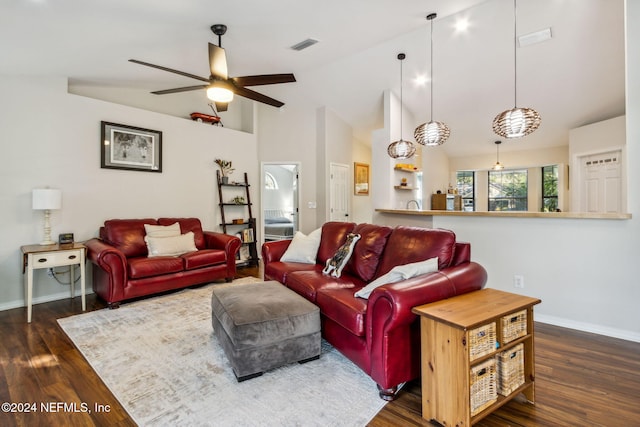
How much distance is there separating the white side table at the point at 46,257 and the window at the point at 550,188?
887 centimetres

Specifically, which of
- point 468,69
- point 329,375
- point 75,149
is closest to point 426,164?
point 468,69

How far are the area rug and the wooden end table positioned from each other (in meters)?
0.39

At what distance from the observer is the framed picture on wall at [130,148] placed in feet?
13.6

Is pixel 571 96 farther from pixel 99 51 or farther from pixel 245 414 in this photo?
pixel 99 51

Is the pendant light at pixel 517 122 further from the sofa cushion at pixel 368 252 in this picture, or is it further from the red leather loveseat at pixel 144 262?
the red leather loveseat at pixel 144 262

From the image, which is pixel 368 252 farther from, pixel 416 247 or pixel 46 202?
pixel 46 202

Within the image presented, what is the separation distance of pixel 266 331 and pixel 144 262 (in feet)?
7.74

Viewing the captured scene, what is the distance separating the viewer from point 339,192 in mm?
6398

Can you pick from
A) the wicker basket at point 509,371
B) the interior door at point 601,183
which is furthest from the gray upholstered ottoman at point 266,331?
the interior door at point 601,183

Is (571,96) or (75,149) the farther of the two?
(571,96)

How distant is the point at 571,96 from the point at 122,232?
6730 mm

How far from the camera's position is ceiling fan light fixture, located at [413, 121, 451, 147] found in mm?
3812

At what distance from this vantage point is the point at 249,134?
5.93 meters

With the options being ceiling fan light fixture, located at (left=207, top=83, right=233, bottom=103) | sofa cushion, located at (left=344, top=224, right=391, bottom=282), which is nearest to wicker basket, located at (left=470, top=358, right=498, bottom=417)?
sofa cushion, located at (left=344, top=224, right=391, bottom=282)
